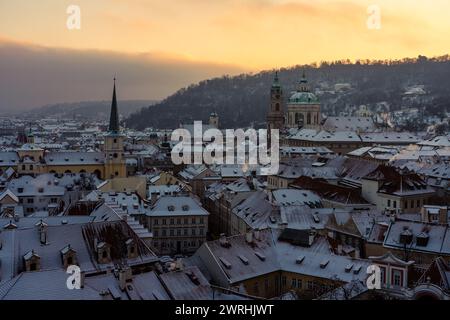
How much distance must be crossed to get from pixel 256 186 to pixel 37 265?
123 feet

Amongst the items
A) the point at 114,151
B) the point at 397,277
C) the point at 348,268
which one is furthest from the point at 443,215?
the point at 114,151

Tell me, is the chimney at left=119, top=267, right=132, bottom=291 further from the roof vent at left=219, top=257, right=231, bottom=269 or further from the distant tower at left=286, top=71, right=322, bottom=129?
the distant tower at left=286, top=71, right=322, bottom=129

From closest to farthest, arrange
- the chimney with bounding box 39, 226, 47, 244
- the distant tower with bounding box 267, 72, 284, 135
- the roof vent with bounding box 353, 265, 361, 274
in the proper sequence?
the chimney with bounding box 39, 226, 47, 244
the roof vent with bounding box 353, 265, 361, 274
the distant tower with bounding box 267, 72, 284, 135

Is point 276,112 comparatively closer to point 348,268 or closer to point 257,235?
point 257,235

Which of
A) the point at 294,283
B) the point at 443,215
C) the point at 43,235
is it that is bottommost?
the point at 294,283

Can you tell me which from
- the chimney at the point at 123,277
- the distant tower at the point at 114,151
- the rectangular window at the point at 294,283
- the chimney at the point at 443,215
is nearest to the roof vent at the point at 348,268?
the rectangular window at the point at 294,283

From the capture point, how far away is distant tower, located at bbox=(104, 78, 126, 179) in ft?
283

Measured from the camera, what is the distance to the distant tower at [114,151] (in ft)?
283

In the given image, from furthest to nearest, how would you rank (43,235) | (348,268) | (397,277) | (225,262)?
1. (225,262)
2. (348,268)
3. (43,235)
4. (397,277)

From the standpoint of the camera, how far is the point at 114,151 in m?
87.8

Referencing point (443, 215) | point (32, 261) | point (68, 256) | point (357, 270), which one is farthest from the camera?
point (443, 215)

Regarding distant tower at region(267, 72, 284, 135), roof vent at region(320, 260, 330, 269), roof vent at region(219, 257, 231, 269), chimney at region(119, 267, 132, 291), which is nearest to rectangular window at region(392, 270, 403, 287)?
roof vent at region(320, 260, 330, 269)

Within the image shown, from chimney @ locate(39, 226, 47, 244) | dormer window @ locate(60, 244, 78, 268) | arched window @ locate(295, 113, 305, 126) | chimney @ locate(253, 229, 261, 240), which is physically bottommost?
chimney @ locate(253, 229, 261, 240)
